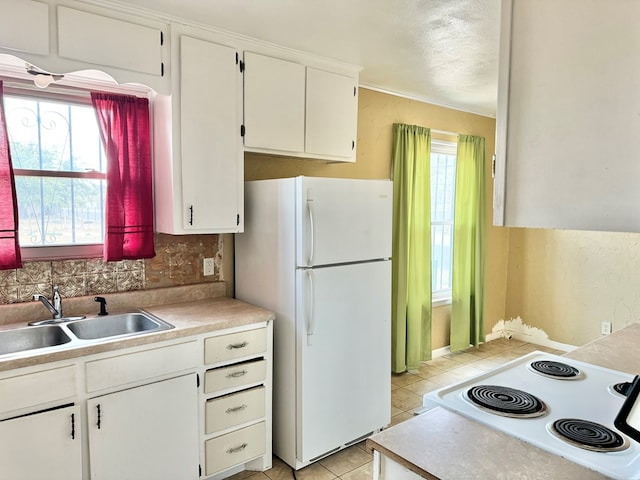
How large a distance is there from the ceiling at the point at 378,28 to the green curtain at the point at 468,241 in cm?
119

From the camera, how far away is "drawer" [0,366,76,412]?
1723 millimetres

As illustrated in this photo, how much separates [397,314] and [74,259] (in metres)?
2.49

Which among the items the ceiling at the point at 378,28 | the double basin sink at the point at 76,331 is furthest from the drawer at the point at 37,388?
the ceiling at the point at 378,28

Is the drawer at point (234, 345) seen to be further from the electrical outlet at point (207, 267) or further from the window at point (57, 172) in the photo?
the window at point (57, 172)

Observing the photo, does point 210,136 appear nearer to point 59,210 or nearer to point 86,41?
point 86,41

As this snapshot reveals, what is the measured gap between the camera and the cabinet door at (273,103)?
2.58 metres

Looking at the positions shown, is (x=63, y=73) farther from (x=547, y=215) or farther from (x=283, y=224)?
(x=547, y=215)

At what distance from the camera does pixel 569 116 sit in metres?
0.96

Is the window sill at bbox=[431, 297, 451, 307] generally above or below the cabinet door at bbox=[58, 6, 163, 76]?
below

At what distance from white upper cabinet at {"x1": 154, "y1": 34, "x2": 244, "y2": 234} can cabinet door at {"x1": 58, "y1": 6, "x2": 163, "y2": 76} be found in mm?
123

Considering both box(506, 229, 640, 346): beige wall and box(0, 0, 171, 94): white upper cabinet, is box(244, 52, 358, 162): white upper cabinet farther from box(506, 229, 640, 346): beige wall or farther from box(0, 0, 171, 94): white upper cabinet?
box(506, 229, 640, 346): beige wall

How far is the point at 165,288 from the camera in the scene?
2.70 metres

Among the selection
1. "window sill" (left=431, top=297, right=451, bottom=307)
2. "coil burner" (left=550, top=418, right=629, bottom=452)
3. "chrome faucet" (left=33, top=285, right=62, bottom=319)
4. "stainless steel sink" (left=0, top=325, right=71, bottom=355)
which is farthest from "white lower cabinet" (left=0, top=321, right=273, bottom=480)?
"window sill" (left=431, top=297, right=451, bottom=307)

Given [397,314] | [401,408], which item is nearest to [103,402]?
[401,408]
